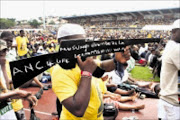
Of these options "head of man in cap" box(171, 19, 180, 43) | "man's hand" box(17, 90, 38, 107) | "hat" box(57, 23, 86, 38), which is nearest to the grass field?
"head of man in cap" box(171, 19, 180, 43)

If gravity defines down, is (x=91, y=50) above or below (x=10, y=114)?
above

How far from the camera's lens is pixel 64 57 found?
51.1 inches

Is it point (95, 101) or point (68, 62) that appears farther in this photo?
point (95, 101)

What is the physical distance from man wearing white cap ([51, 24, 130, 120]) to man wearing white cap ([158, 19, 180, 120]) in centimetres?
93

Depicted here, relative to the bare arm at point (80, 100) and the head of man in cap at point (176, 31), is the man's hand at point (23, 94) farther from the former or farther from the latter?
the head of man in cap at point (176, 31)

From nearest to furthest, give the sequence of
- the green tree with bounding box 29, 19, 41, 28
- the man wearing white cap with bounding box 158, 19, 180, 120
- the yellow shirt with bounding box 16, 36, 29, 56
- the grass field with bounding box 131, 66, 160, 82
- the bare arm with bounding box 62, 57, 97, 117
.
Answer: the bare arm with bounding box 62, 57, 97, 117, the man wearing white cap with bounding box 158, 19, 180, 120, the grass field with bounding box 131, 66, 160, 82, the yellow shirt with bounding box 16, 36, 29, 56, the green tree with bounding box 29, 19, 41, 28

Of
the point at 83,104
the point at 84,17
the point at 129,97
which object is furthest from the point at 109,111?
the point at 84,17

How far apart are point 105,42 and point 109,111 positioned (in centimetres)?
260

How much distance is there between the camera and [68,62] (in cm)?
136

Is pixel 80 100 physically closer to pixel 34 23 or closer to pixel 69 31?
pixel 69 31

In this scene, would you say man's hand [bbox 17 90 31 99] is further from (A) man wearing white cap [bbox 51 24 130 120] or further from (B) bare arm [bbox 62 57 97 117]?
(B) bare arm [bbox 62 57 97 117]

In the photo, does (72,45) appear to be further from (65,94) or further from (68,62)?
(65,94)

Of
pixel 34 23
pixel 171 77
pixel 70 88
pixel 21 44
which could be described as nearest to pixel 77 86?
pixel 70 88

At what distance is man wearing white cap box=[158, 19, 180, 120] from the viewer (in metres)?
2.11
